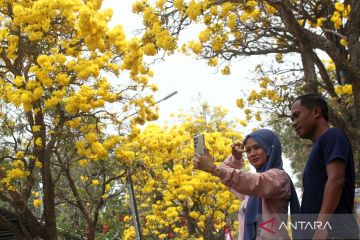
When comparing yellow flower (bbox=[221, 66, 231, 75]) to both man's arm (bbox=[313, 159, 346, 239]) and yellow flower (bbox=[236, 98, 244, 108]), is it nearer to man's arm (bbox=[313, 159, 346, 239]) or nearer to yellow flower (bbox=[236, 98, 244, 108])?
yellow flower (bbox=[236, 98, 244, 108])

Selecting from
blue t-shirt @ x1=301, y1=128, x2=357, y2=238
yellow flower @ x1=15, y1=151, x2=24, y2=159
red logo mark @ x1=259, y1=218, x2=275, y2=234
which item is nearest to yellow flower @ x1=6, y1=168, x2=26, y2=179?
yellow flower @ x1=15, y1=151, x2=24, y2=159

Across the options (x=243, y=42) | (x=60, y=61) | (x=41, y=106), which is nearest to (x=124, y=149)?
(x=41, y=106)

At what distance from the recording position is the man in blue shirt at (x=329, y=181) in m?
2.60

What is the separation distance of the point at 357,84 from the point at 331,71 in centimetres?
659

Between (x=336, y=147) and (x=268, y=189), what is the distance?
47 cm

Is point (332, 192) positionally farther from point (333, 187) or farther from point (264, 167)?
point (264, 167)

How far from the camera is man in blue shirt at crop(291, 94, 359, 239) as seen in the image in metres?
2.60

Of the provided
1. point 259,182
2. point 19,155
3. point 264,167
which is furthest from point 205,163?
point 19,155

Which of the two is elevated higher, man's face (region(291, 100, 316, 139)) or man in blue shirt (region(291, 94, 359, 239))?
man's face (region(291, 100, 316, 139))

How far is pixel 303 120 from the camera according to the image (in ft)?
9.80

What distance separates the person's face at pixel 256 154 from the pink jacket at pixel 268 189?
0.72ft

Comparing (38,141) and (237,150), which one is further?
(38,141)

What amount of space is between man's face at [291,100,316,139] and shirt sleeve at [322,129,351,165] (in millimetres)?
219

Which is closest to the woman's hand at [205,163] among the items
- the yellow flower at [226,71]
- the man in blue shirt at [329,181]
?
the man in blue shirt at [329,181]
